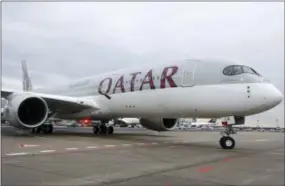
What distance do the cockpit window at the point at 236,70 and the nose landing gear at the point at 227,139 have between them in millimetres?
1883

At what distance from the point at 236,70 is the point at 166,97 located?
2953 mm

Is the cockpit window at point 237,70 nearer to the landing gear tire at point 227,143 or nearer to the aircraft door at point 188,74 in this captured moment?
the aircraft door at point 188,74

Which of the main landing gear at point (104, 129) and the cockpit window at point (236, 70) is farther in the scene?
the main landing gear at point (104, 129)

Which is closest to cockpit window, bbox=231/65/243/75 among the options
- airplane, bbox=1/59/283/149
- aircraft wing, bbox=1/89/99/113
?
Result: airplane, bbox=1/59/283/149

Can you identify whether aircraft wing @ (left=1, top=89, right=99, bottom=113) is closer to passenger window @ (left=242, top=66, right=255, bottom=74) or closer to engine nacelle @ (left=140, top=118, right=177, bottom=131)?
engine nacelle @ (left=140, top=118, right=177, bottom=131)

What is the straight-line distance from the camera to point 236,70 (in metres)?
11.6

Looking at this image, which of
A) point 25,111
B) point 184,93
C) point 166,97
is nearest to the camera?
point 184,93

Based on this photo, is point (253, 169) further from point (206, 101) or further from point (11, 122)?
point (11, 122)

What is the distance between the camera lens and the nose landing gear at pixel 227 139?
11.5m

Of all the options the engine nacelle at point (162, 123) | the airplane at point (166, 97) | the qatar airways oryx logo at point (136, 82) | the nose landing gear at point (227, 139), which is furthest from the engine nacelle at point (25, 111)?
the nose landing gear at point (227, 139)

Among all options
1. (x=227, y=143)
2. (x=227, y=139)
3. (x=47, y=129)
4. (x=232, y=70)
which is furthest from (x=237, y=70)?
(x=47, y=129)

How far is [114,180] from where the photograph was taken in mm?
5293

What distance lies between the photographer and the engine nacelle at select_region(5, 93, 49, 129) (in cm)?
1448

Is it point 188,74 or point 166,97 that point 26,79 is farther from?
point 188,74
